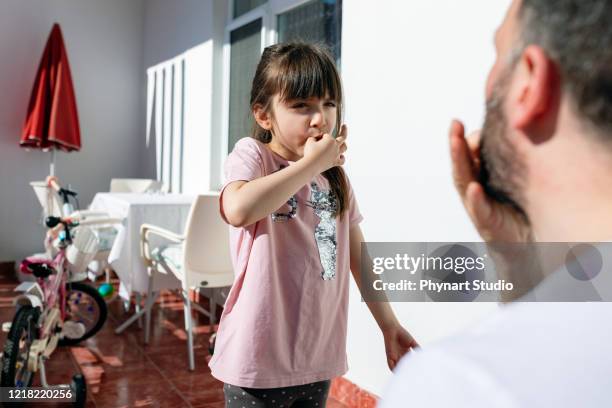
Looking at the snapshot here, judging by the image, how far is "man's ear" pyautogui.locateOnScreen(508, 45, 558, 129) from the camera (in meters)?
0.25

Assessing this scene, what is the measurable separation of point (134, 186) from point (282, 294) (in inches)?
158

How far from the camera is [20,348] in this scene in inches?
87.4

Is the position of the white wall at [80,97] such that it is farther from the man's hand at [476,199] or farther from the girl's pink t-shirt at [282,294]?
the man's hand at [476,199]

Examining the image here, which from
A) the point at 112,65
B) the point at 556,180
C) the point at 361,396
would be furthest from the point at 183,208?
the point at 556,180

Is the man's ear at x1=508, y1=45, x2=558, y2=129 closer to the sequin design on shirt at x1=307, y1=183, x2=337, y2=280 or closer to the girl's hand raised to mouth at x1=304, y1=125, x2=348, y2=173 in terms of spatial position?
the girl's hand raised to mouth at x1=304, y1=125, x2=348, y2=173

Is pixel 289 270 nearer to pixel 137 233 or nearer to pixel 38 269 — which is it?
pixel 38 269

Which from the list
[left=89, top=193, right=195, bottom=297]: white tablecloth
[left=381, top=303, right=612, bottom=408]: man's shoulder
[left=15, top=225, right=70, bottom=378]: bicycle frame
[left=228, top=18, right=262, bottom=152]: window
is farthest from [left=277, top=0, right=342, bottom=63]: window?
[left=381, top=303, right=612, bottom=408]: man's shoulder

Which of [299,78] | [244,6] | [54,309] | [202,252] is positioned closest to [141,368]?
[54,309]

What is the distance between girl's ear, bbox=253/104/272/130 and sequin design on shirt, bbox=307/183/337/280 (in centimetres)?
15

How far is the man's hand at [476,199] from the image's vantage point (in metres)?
0.32

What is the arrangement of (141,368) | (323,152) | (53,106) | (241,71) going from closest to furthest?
1. (323,152)
2. (141,368)
3. (241,71)
4. (53,106)

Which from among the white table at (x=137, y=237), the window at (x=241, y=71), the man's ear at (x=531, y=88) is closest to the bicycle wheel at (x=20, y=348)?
the white table at (x=137, y=237)

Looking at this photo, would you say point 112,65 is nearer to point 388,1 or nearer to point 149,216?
point 149,216

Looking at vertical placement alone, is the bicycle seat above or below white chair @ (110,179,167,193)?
below
